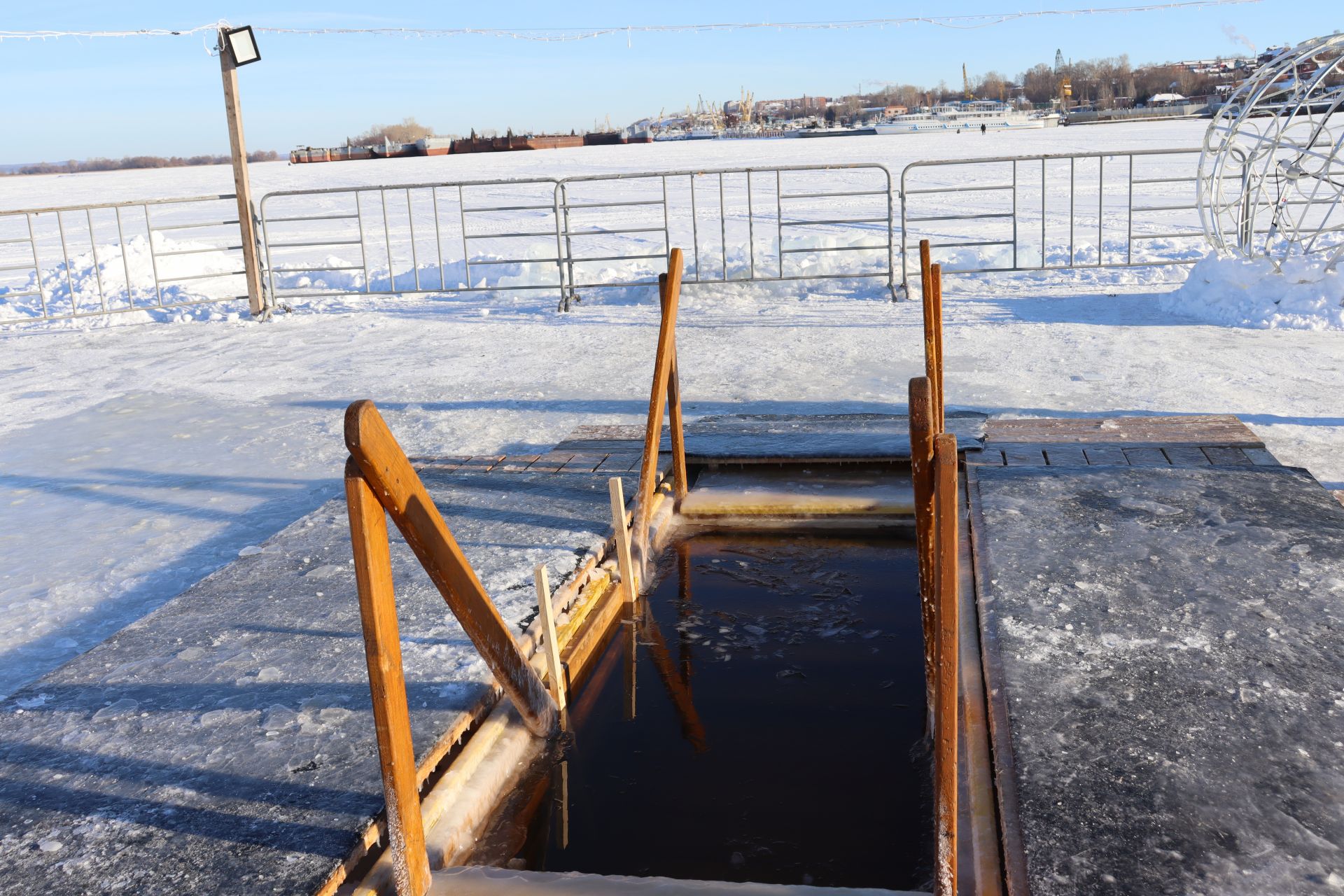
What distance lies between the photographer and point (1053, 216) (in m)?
17.8

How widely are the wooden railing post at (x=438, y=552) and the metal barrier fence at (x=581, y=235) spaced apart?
7376 millimetres

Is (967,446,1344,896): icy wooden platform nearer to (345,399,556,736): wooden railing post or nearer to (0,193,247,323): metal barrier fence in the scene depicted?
(345,399,556,736): wooden railing post

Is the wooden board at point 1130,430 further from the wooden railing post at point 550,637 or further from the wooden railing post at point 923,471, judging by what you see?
the wooden railing post at point 923,471

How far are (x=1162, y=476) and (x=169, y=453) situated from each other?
529cm

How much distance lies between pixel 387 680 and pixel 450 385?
6093mm

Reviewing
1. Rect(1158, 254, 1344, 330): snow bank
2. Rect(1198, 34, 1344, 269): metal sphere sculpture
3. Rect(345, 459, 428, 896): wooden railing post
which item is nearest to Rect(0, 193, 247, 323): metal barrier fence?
Rect(1158, 254, 1344, 330): snow bank

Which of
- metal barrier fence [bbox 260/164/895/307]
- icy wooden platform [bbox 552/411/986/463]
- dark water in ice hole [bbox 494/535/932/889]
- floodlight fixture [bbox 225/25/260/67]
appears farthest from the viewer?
metal barrier fence [bbox 260/164/895/307]

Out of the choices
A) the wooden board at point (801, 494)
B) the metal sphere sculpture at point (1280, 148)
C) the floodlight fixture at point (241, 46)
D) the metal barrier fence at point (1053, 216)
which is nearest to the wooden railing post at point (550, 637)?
the wooden board at point (801, 494)

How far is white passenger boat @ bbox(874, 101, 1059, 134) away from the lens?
302 feet

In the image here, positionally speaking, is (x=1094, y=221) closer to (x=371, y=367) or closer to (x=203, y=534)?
(x=371, y=367)

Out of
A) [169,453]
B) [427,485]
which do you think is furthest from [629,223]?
[427,485]

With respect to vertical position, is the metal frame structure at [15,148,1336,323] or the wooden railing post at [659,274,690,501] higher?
the metal frame structure at [15,148,1336,323]

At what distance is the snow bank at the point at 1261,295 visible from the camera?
8961mm

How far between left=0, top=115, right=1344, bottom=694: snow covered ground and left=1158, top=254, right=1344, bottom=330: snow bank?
211 millimetres
